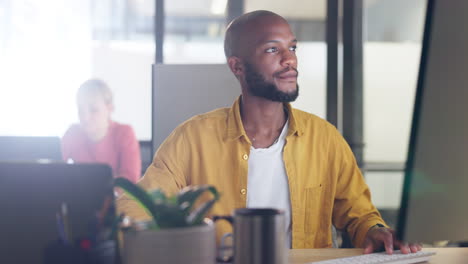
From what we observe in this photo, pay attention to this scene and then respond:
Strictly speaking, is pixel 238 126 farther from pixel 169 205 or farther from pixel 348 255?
pixel 169 205

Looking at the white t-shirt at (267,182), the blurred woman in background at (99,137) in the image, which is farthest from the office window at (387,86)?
the white t-shirt at (267,182)

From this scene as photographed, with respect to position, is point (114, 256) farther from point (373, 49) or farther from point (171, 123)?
point (373, 49)

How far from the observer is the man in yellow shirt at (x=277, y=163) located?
4.72ft

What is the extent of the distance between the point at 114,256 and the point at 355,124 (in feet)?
11.2


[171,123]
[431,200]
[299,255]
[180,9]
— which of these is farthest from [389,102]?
[431,200]

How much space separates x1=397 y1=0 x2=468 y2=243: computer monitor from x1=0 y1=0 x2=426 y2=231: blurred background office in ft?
10.2

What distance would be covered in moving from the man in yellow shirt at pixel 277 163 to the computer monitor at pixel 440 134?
700 millimetres

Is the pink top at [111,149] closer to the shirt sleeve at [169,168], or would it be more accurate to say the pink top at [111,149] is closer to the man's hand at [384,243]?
the shirt sleeve at [169,168]

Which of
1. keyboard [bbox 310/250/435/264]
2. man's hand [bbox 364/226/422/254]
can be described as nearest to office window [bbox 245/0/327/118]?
man's hand [bbox 364/226/422/254]

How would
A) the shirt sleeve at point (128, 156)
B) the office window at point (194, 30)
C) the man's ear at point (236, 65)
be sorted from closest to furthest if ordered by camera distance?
the man's ear at point (236, 65) < the shirt sleeve at point (128, 156) < the office window at point (194, 30)

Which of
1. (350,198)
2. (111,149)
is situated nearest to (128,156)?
(111,149)

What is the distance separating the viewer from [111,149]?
9.40 feet

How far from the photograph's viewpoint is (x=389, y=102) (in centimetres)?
364

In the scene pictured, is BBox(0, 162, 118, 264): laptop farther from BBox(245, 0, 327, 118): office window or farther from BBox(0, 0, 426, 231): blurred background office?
BBox(245, 0, 327, 118): office window
